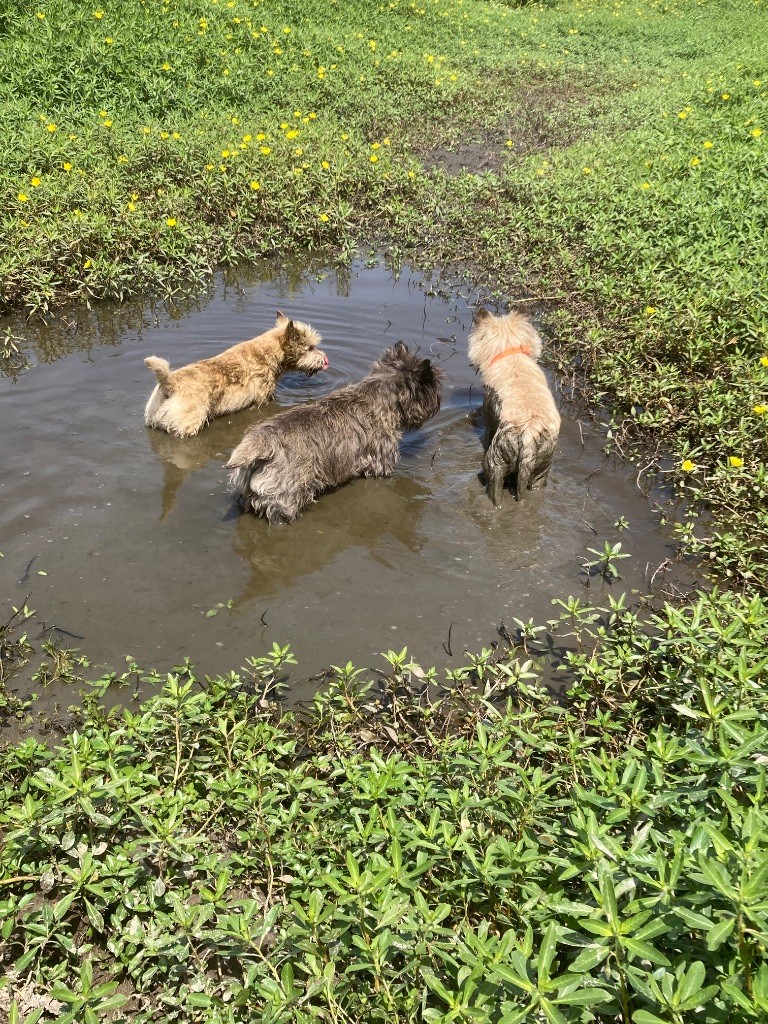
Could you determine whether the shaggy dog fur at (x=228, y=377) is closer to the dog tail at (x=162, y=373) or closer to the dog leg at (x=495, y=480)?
the dog tail at (x=162, y=373)

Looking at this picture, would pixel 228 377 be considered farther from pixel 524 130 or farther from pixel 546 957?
pixel 524 130

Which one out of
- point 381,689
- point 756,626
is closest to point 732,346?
point 756,626

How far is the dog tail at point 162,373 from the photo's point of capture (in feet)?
18.7

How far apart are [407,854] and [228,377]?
15.1 ft

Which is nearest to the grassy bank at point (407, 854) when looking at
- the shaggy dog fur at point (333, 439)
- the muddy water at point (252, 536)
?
the muddy water at point (252, 536)

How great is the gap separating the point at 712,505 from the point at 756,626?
2.04 m

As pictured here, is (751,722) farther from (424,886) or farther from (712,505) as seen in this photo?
(712,505)

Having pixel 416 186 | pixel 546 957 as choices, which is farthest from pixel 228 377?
pixel 416 186

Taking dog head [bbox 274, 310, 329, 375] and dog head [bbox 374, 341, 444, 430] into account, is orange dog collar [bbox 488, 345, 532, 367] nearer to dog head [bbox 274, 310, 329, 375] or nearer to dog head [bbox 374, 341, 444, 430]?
dog head [bbox 374, 341, 444, 430]

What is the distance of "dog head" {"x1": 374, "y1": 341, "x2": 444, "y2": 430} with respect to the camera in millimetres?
6152

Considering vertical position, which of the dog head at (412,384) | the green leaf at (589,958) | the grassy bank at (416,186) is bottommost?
the green leaf at (589,958)

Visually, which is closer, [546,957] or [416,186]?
[546,957]

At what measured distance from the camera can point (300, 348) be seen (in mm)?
6852

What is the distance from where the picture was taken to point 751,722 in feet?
9.91
